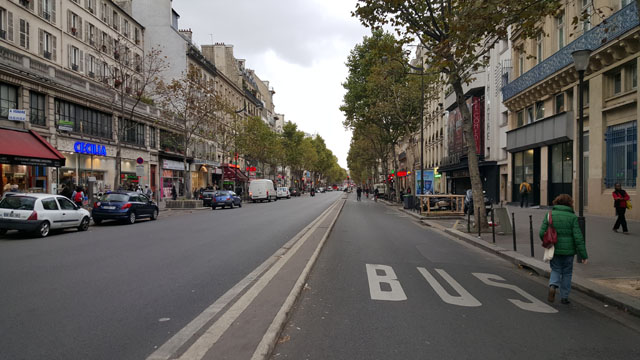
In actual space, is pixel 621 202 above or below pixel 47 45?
below

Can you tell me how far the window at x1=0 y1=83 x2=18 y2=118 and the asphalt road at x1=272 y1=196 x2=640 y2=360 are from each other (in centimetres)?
2214

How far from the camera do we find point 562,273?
6.15m

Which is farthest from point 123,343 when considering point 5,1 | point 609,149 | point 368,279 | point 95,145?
point 95,145

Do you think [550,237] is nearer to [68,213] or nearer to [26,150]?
[68,213]

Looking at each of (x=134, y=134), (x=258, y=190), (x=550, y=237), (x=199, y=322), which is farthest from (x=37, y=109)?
(x=550, y=237)

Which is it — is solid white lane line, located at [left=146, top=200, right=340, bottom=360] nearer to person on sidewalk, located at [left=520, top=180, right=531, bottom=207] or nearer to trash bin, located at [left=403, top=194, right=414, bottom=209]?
trash bin, located at [left=403, top=194, right=414, bottom=209]

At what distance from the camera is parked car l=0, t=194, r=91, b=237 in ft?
43.6

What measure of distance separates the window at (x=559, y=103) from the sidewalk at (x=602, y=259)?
953cm

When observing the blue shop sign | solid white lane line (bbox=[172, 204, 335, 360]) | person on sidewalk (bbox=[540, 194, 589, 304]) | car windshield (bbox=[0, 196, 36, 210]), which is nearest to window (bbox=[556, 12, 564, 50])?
person on sidewalk (bbox=[540, 194, 589, 304])

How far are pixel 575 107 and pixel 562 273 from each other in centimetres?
1907

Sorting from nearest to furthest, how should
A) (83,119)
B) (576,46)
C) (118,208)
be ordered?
1. (118,208)
2. (576,46)
3. (83,119)

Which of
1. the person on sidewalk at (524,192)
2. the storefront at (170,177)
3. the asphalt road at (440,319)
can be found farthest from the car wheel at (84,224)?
the storefront at (170,177)

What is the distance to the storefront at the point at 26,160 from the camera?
2091 cm

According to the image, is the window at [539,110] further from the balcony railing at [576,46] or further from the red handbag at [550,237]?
the red handbag at [550,237]
